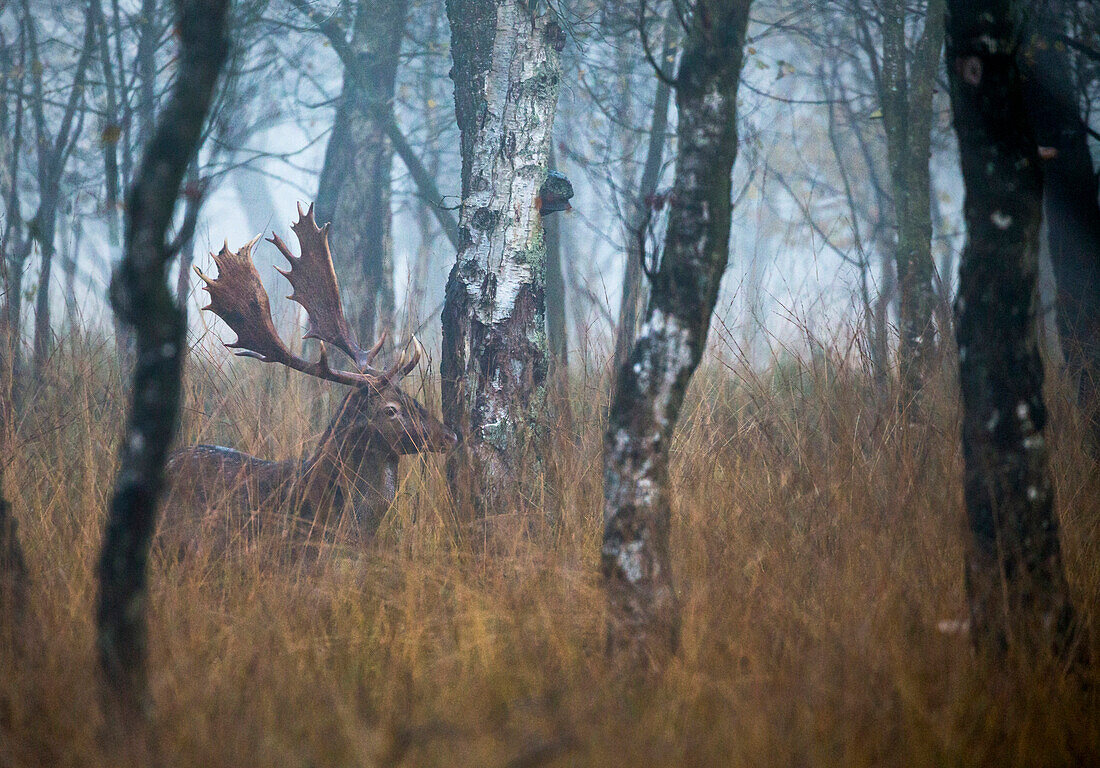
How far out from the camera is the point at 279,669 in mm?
A: 2168

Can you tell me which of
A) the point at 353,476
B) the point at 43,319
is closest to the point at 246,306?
the point at 353,476

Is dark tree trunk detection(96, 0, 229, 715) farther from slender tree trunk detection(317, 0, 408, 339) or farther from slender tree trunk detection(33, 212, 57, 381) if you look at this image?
slender tree trunk detection(317, 0, 408, 339)

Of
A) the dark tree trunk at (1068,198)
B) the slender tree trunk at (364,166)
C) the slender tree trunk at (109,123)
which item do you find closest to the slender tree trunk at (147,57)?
the slender tree trunk at (109,123)

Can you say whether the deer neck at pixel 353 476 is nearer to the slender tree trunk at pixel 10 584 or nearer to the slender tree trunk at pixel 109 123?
the slender tree trunk at pixel 10 584

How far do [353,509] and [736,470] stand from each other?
68.5 inches

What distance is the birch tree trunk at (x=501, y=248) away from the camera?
361 cm

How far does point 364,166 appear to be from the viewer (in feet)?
26.6

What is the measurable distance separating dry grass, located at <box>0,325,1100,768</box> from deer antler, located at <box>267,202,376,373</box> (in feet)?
2.40

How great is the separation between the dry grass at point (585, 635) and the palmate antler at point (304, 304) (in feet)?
1.99

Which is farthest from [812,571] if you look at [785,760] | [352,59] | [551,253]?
[352,59]

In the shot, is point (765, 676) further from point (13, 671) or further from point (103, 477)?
point (103, 477)

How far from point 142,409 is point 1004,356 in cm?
217

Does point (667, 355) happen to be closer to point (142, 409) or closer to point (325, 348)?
point (142, 409)

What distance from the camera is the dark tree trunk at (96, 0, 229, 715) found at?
5.60 ft
